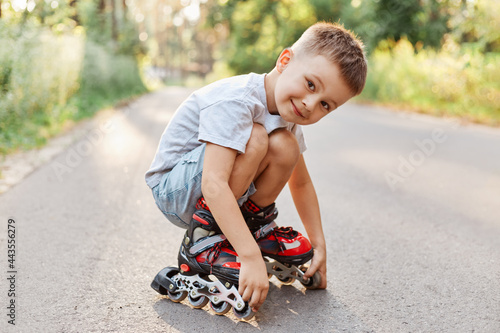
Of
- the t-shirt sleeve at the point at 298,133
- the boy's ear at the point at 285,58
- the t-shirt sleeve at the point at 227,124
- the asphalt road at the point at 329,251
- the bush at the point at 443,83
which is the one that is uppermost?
the boy's ear at the point at 285,58

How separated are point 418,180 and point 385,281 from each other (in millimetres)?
2271

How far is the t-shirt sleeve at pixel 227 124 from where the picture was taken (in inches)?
68.4

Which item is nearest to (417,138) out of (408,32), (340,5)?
(408,32)

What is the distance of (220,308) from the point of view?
183 cm

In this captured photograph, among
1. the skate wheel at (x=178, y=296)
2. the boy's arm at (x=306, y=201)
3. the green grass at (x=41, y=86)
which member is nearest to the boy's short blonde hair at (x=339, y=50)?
the boy's arm at (x=306, y=201)

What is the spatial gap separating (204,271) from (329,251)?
0.89m

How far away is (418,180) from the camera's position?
A: 4.27 meters

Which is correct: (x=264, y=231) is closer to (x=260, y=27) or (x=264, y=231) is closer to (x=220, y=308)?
(x=220, y=308)

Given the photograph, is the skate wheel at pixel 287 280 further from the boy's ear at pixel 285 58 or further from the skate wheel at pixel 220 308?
the boy's ear at pixel 285 58

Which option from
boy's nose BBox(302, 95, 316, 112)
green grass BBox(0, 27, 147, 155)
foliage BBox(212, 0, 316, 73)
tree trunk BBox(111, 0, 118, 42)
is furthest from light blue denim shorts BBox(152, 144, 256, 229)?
foliage BBox(212, 0, 316, 73)

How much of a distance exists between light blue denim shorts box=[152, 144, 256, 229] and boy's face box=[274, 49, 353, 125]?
0.34m

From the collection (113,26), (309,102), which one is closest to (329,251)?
(309,102)

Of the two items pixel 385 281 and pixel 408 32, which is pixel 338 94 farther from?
pixel 408 32

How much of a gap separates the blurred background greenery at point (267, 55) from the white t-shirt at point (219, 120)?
40cm
